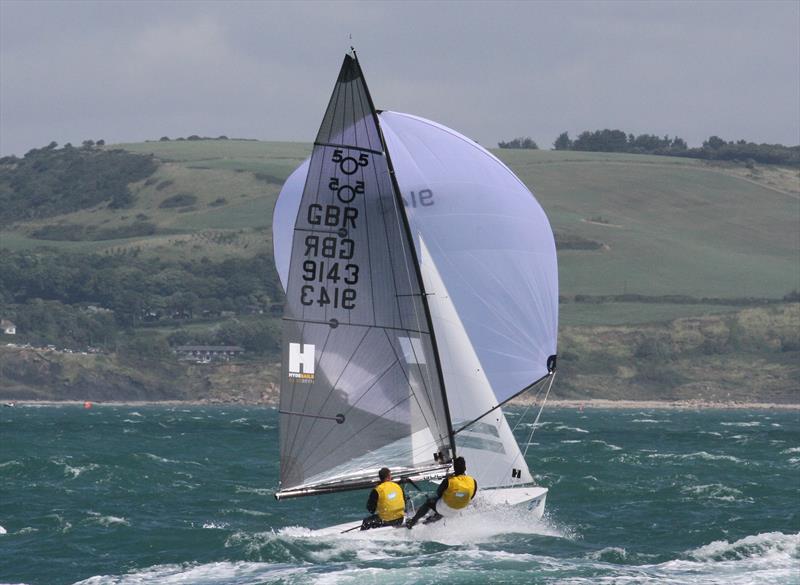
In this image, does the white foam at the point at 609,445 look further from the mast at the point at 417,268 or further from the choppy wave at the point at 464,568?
the mast at the point at 417,268

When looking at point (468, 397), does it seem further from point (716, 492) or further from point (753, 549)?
point (716, 492)

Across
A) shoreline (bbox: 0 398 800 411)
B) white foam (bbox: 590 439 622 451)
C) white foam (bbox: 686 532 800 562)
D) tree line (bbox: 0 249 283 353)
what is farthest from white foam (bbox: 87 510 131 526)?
tree line (bbox: 0 249 283 353)

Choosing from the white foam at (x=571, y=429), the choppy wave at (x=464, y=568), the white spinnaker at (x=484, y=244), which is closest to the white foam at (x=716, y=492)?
the choppy wave at (x=464, y=568)

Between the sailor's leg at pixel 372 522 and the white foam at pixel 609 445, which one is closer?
the sailor's leg at pixel 372 522

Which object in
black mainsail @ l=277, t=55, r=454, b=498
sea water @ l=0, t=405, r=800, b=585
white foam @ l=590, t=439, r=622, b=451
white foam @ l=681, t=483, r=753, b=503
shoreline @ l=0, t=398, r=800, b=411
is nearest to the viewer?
sea water @ l=0, t=405, r=800, b=585

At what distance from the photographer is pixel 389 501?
24.6 m

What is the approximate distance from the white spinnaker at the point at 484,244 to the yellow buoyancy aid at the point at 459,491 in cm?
195

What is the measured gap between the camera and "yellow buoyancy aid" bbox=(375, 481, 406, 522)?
2458cm

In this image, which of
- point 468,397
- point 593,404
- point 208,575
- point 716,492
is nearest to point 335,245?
point 468,397

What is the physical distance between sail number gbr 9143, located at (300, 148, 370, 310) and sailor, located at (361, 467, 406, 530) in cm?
291

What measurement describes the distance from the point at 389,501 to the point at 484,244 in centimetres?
475

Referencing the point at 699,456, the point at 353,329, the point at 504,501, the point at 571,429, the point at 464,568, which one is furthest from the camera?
the point at 571,429

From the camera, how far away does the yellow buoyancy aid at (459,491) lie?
2480 centimetres

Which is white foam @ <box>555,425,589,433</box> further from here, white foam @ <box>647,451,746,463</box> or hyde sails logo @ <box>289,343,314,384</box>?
hyde sails logo @ <box>289,343,314,384</box>
